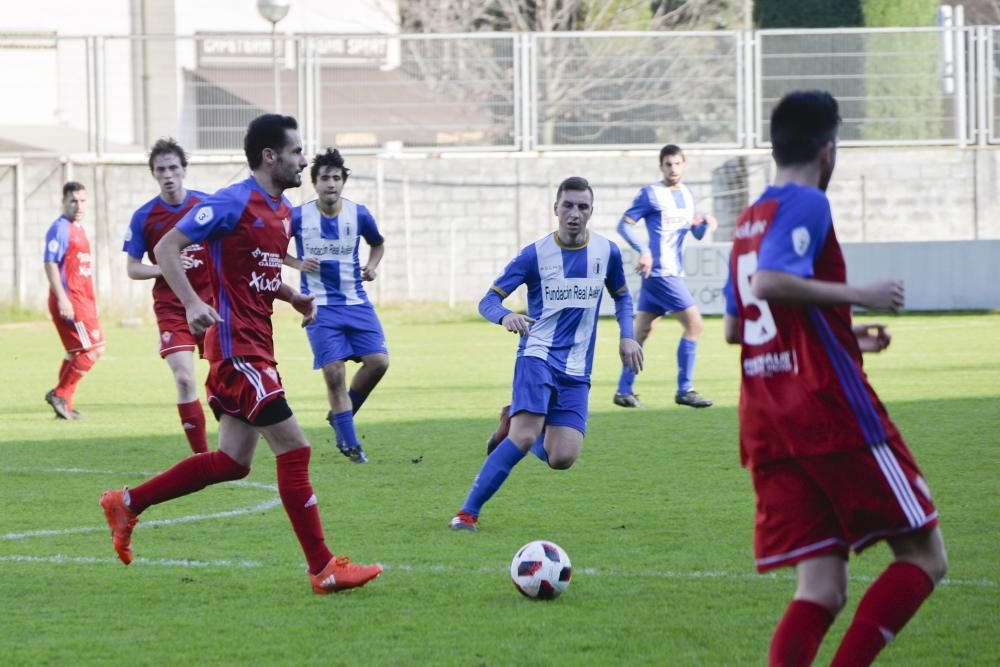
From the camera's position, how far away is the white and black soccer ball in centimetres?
598

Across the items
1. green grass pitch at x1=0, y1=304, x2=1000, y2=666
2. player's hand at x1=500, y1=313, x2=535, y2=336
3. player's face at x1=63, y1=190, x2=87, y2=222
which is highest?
player's face at x1=63, y1=190, x2=87, y2=222

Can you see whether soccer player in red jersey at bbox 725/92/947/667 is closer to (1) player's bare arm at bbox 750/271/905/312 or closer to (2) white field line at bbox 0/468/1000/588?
(1) player's bare arm at bbox 750/271/905/312

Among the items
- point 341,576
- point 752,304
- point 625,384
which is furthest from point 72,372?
point 752,304

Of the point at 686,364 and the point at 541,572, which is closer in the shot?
the point at 541,572

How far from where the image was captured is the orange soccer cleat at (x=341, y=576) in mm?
6109

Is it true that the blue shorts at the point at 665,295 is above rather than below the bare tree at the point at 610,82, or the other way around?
below

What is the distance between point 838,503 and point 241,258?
313 centimetres

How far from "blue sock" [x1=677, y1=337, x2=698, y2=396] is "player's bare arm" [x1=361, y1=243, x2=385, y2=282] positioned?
11.1 feet

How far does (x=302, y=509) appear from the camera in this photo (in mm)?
6164

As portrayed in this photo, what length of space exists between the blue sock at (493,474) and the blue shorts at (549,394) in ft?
0.81

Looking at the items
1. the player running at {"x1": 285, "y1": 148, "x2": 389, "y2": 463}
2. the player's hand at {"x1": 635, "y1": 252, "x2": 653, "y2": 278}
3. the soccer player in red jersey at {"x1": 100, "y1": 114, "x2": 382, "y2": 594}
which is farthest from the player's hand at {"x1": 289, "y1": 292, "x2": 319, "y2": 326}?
the player's hand at {"x1": 635, "y1": 252, "x2": 653, "y2": 278}

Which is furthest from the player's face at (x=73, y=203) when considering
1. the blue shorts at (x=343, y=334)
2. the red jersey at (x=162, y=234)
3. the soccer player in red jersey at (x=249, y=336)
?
the soccer player in red jersey at (x=249, y=336)

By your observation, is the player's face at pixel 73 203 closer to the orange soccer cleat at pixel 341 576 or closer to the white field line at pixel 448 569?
the white field line at pixel 448 569

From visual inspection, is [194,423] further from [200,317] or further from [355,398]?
[200,317]
